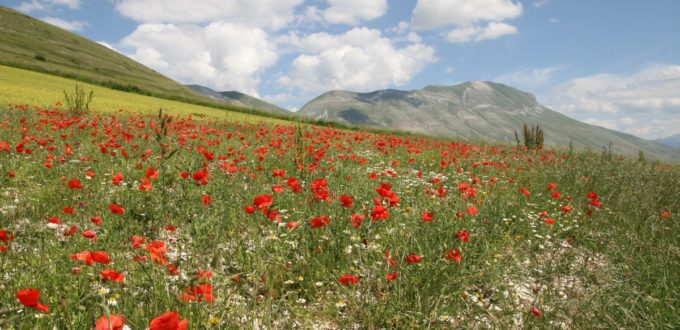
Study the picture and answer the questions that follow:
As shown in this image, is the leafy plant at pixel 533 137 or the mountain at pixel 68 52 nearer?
the leafy plant at pixel 533 137

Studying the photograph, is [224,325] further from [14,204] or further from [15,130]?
[15,130]

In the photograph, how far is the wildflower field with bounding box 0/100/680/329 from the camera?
8.36 feet

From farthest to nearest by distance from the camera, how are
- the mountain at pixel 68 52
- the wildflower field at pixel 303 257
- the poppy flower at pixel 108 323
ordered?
the mountain at pixel 68 52
the wildflower field at pixel 303 257
the poppy flower at pixel 108 323

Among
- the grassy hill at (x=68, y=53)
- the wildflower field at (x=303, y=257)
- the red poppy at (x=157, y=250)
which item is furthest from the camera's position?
the grassy hill at (x=68, y=53)

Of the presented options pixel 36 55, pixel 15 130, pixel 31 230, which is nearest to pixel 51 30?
pixel 36 55

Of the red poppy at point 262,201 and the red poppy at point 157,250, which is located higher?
the red poppy at point 262,201

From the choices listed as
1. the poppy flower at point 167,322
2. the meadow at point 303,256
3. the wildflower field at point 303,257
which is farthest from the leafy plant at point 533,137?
the poppy flower at point 167,322

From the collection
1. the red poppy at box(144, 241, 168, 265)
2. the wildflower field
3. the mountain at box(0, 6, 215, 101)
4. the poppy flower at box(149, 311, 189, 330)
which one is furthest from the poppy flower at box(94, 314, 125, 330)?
the mountain at box(0, 6, 215, 101)

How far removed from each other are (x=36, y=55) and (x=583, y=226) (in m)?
109

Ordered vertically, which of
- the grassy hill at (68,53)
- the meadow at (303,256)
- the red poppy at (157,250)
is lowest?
the meadow at (303,256)

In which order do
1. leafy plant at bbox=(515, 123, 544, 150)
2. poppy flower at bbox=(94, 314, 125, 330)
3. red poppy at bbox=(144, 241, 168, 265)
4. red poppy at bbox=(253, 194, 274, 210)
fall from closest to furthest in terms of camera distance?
poppy flower at bbox=(94, 314, 125, 330) → red poppy at bbox=(144, 241, 168, 265) → red poppy at bbox=(253, 194, 274, 210) → leafy plant at bbox=(515, 123, 544, 150)

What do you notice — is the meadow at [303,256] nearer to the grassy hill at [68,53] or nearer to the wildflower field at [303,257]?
the wildflower field at [303,257]

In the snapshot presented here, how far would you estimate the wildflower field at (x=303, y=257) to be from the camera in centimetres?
255

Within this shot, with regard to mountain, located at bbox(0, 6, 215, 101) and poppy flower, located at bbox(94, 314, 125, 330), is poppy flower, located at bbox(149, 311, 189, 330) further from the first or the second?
mountain, located at bbox(0, 6, 215, 101)
